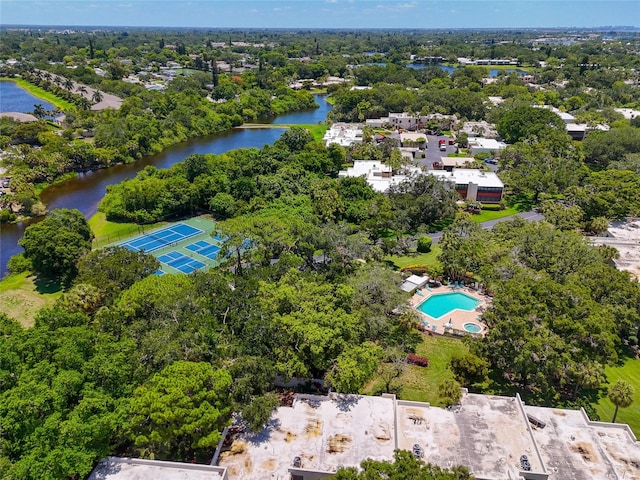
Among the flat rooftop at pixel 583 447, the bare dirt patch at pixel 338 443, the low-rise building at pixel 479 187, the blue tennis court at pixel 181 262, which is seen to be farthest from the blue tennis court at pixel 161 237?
the flat rooftop at pixel 583 447

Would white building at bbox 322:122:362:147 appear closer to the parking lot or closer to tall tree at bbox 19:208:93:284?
the parking lot

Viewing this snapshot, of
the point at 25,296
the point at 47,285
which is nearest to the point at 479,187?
the point at 47,285

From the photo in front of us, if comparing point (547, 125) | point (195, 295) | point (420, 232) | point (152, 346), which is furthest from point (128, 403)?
point (547, 125)

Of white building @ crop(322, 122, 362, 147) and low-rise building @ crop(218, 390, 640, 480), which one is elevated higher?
white building @ crop(322, 122, 362, 147)

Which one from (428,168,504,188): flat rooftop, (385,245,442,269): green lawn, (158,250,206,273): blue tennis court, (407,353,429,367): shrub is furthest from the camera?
(428,168,504,188): flat rooftop

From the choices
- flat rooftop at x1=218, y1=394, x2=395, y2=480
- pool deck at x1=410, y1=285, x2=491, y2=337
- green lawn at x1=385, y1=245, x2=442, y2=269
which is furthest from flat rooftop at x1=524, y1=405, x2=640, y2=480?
green lawn at x1=385, y1=245, x2=442, y2=269

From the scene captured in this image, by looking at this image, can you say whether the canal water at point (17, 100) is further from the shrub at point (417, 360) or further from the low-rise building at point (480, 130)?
the shrub at point (417, 360)
